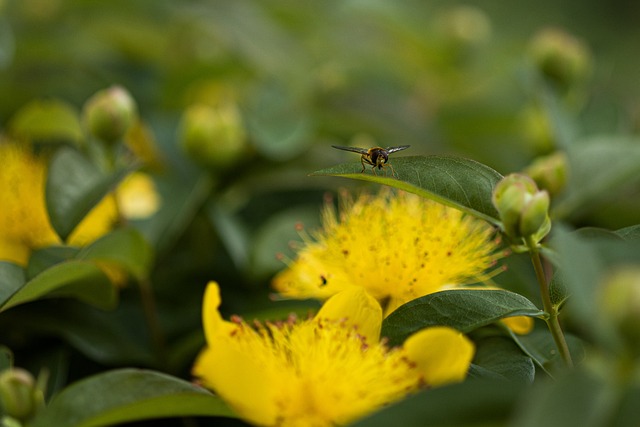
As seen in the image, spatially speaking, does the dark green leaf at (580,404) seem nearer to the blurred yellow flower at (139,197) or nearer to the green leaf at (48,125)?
the blurred yellow flower at (139,197)

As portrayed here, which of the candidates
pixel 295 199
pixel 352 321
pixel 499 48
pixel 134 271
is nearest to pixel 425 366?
pixel 352 321

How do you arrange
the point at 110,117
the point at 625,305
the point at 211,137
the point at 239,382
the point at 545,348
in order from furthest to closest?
the point at 211,137
the point at 110,117
the point at 545,348
the point at 239,382
the point at 625,305

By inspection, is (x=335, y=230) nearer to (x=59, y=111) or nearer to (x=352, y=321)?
(x=352, y=321)

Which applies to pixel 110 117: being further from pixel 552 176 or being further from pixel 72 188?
pixel 552 176

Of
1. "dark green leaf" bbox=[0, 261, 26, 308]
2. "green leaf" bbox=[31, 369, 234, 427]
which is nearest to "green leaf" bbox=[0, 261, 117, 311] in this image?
"dark green leaf" bbox=[0, 261, 26, 308]

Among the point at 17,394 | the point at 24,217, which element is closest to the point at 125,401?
the point at 17,394

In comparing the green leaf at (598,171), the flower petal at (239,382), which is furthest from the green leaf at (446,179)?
the green leaf at (598,171)
